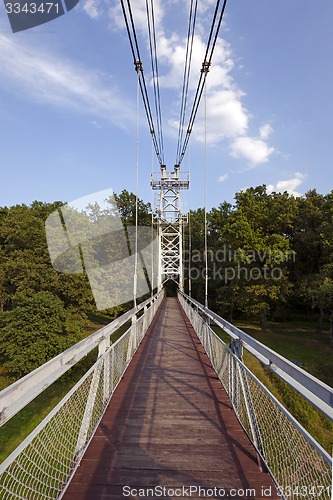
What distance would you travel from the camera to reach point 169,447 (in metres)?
2.91

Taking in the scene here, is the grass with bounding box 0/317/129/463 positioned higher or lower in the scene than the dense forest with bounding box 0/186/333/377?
lower

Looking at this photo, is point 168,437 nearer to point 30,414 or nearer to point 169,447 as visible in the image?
point 169,447

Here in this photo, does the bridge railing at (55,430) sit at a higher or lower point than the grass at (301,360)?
higher

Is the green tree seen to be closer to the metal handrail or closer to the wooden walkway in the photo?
the wooden walkway

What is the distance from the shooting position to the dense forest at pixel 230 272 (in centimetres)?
1545

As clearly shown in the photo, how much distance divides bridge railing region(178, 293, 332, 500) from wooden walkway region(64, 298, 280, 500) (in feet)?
0.44

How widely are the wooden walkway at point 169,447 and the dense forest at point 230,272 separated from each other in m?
12.0

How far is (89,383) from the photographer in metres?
3.06

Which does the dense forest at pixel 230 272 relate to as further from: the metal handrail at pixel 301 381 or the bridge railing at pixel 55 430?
the metal handrail at pixel 301 381

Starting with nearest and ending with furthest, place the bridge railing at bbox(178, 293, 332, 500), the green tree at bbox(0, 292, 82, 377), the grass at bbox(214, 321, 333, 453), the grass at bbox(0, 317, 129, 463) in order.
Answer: the bridge railing at bbox(178, 293, 332, 500) → the grass at bbox(0, 317, 129, 463) → the grass at bbox(214, 321, 333, 453) → the green tree at bbox(0, 292, 82, 377)

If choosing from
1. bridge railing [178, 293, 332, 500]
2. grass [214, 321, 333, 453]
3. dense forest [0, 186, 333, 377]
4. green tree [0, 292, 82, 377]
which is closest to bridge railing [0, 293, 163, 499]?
bridge railing [178, 293, 332, 500]

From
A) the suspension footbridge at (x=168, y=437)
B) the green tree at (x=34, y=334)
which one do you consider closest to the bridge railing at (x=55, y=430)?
the suspension footbridge at (x=168, y=437)

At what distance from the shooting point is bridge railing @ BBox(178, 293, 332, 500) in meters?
1.93

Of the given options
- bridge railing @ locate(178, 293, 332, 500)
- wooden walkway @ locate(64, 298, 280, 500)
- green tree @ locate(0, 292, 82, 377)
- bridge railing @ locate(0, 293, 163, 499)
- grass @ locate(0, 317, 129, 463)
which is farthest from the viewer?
green tree @ locate(0, 292, 82, 377)
